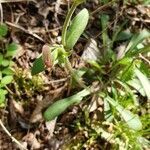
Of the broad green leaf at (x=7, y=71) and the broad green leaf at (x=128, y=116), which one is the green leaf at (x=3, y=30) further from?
the broad green leaf at (x=128, y=116)

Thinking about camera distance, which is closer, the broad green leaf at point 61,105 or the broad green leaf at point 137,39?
the broad green leaf at point 61,105

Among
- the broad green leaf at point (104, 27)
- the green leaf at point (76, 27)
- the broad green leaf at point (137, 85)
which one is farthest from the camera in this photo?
the broad green leaf at point (104, 27)

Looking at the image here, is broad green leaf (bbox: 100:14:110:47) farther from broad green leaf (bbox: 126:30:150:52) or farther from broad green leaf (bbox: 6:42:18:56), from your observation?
broad green leaf (bbox: 6:42:18:56)

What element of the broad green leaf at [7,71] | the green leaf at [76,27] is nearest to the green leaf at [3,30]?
the broad green leaf at [7,71]

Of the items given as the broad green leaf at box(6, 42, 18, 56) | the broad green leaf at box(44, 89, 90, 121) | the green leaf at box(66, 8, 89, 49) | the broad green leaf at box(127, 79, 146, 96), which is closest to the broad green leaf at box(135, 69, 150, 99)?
the broad green leaf at box(127, 79, 146, 96)

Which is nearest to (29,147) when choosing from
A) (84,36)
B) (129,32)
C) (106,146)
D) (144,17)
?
(106,146)

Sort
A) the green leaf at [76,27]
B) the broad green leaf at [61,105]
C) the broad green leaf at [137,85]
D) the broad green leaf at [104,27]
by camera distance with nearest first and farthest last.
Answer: the green leaf at [76,27] → the broad green leaf at [61,105] → the broad green leaf at [137,85] → the broad green leaf at [104,27]

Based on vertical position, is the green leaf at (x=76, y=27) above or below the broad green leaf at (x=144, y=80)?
above
